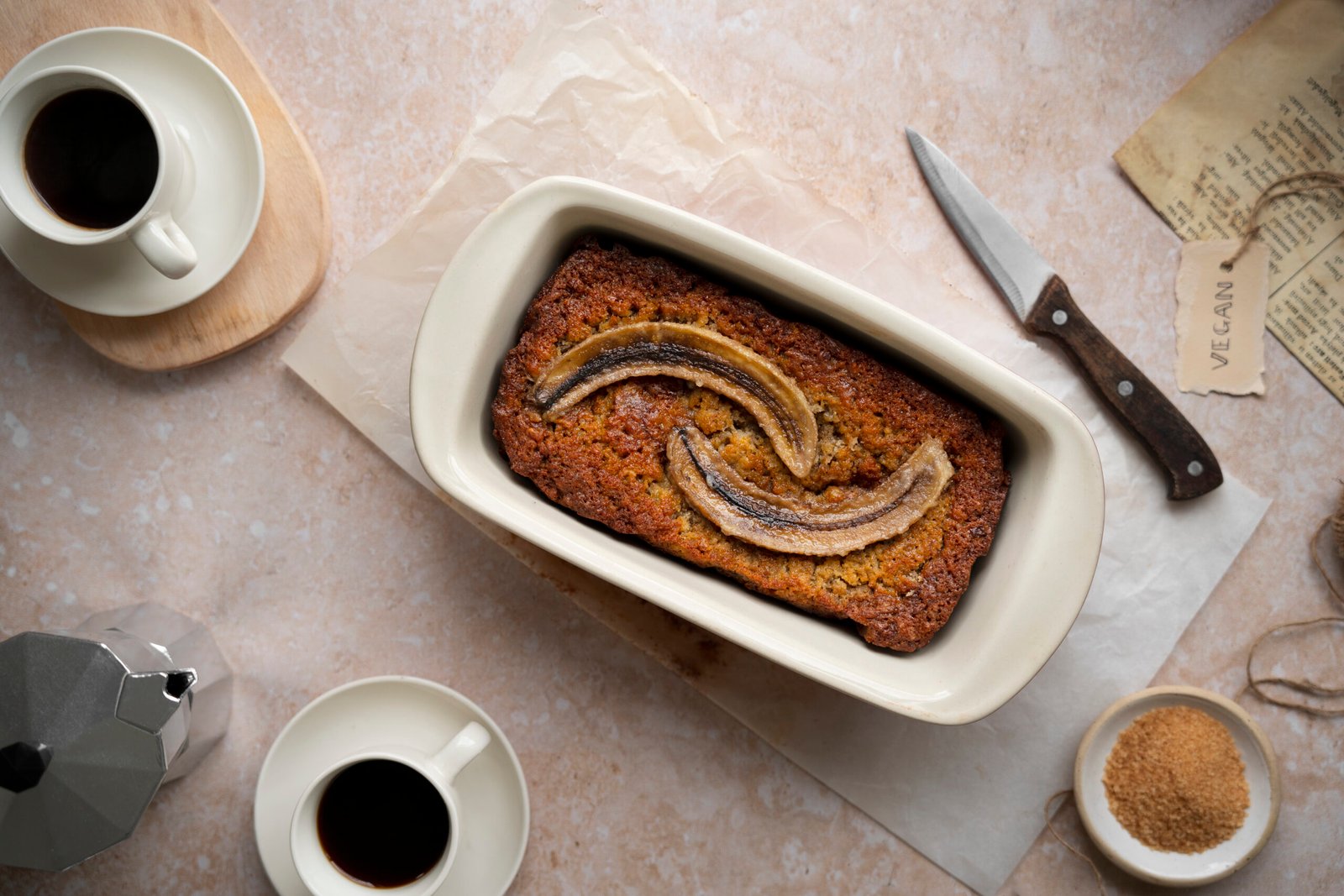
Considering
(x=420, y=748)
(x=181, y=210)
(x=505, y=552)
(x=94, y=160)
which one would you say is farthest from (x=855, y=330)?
(x=94, y=160)

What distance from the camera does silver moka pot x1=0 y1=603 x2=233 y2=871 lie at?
4.71 ft

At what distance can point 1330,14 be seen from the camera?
1.68 metres

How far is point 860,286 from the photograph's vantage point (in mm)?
1667

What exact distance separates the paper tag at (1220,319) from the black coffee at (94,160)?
1.95 metres

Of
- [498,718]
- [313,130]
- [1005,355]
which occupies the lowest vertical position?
[498,718]

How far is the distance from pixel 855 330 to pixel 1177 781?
108 cm

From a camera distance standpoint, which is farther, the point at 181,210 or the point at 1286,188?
the point at 1286,188

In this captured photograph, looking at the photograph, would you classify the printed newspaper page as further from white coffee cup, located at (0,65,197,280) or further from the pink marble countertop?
white coffee cup, located at (0,65,197,280)

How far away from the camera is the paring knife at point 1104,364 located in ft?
5.41

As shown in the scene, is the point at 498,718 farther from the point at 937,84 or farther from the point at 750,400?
the point at 937,84

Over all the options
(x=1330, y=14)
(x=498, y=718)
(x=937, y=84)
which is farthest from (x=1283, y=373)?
(x=498, y=718)

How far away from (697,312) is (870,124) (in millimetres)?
612

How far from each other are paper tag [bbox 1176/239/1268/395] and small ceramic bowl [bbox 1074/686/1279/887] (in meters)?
0.62

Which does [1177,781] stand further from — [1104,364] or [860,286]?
[860,286]
